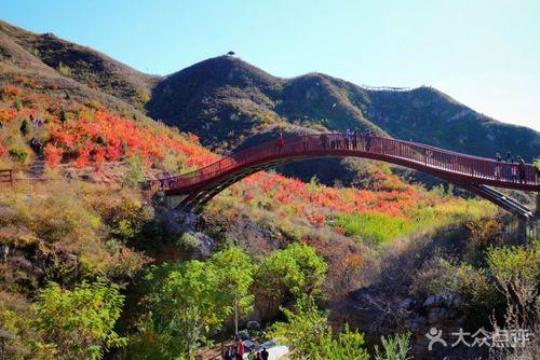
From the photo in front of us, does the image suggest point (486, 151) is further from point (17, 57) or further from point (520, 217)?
point (17, 57)

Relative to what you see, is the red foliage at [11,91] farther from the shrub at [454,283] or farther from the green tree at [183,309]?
the shrub at [454,283]

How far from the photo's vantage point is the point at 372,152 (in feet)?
65.7

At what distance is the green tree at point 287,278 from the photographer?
66.9 ft

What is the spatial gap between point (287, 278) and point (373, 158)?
254 inches

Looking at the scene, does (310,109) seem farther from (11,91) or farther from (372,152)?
(372,152)

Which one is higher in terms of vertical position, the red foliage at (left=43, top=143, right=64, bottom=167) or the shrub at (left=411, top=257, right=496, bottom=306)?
the red foliage at (left=43, top=143, right=64, bottom=167)

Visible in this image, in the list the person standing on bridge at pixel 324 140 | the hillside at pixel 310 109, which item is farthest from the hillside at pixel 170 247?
the hillside at pixel 310 109

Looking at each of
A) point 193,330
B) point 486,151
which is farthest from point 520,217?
point 486,151

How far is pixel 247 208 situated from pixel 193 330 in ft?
43.4

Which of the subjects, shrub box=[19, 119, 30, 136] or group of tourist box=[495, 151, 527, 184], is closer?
group of tourist box=[495, 151, 527, 184]

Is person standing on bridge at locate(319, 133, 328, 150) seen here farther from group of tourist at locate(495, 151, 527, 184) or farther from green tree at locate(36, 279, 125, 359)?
green tree at locate(36, 279, 125, 359)

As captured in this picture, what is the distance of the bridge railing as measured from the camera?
16656 millimetres

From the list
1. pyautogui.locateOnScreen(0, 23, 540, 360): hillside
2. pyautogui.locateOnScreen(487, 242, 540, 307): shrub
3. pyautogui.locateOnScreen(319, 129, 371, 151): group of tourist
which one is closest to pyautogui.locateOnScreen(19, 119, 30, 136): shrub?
pyautogui.locateOnScreen(0, 23, 540, 360): hillside

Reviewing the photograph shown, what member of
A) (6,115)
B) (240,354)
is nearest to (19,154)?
(6,115)
